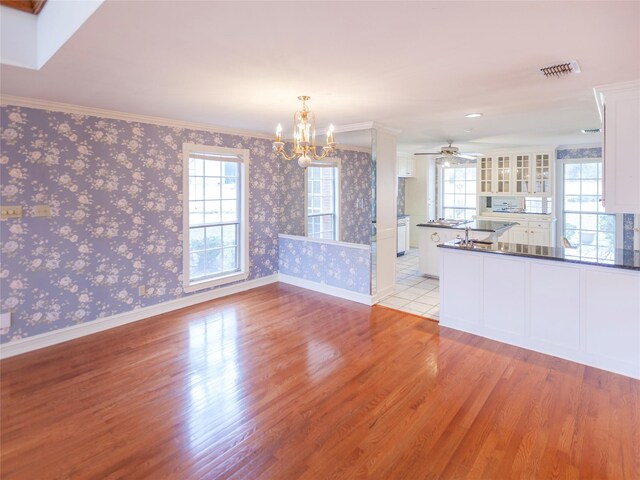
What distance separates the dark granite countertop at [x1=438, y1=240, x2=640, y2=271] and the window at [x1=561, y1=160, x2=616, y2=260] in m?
3.84

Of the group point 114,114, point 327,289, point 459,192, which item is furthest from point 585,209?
point 114,114

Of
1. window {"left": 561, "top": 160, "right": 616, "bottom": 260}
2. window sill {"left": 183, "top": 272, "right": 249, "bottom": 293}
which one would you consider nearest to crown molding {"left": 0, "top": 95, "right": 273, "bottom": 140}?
window sill {"left": 183, "top": 272, "right": 249, "bottom": 293}

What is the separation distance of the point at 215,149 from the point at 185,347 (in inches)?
102

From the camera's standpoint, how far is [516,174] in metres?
7.31

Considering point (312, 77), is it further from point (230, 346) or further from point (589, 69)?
point (230, 346)

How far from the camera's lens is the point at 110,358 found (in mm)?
3365

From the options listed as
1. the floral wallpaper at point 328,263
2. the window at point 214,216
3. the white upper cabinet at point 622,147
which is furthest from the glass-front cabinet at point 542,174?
the window at point 214,216

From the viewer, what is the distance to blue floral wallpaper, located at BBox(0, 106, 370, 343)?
11.2ft

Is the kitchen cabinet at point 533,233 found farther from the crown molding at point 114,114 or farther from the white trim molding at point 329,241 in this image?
the crown molding at point 114,114

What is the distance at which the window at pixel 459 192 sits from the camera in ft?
27.3

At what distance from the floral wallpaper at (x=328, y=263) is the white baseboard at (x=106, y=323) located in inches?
29.4

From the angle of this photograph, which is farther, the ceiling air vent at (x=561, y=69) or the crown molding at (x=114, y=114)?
the crown molding at (x=114, y=114)

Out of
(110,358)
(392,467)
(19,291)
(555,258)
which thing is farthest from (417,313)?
(19,291)

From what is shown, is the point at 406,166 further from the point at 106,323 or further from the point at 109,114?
the point at 106,323
